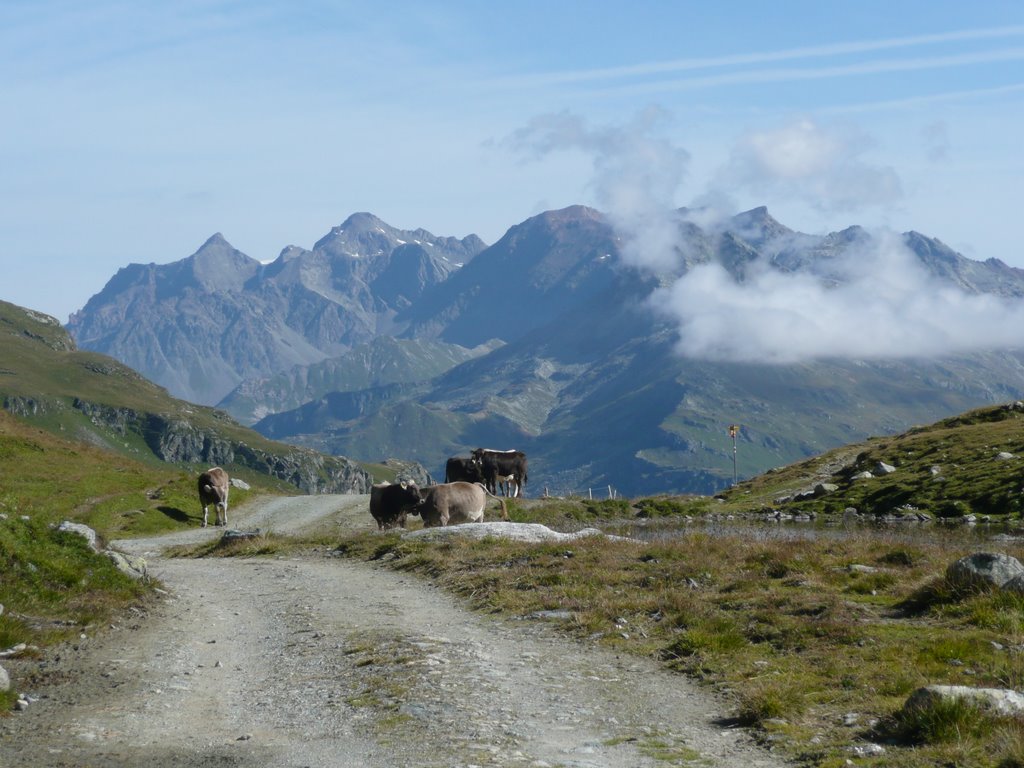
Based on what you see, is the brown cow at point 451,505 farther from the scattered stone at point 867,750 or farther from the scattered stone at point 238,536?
the scattered stone at point 867,750

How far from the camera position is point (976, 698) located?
41.4 feet

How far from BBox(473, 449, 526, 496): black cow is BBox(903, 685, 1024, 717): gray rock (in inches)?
2006

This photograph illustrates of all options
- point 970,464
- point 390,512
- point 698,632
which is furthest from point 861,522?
point 698,632

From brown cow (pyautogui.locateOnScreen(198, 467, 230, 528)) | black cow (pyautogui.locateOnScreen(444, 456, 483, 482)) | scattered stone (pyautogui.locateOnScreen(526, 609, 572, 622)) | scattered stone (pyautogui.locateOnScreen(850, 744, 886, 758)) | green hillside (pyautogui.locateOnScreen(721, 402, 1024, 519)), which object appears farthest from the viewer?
black cow (pyautogui.locateOnScreen(444, 456, 483, 482))

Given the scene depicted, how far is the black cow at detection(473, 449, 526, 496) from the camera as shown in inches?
2579

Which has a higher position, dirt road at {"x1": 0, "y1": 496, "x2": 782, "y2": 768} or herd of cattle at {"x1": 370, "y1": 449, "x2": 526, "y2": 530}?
herd of cattle at {"x1": 370, "y1": 449, "x2": 526, "y2": 530}

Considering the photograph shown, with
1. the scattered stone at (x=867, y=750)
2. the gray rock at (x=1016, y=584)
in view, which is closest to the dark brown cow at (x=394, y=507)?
the gray rock at (x=1016, y=584)

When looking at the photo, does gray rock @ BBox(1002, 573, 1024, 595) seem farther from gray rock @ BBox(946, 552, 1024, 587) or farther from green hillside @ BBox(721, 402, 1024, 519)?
green hillside @ BBox(721, 402, 1024, 519)

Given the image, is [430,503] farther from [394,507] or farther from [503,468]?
[503,468]

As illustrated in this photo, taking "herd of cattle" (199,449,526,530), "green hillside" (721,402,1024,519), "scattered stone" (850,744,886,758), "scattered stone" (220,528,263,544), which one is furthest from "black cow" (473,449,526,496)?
"scattered stone" (850,744,886,758)

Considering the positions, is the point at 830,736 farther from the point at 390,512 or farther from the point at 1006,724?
the point at 390,512

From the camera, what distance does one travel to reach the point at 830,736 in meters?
13.0

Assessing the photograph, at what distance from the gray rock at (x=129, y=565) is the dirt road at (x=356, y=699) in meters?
2.21

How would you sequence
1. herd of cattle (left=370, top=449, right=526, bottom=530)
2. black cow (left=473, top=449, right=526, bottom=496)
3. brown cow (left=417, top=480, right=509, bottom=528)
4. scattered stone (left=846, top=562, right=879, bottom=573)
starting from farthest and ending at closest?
black cow (left=473, top=449, right=526, bottom=496) < herd of cattle (left=370, top=449, right=526, bottom=530) < brown cow (left=417, top=480, right=509, bottom=528) < scattered stone (left=846, top=562, right=879, bottom=573)
